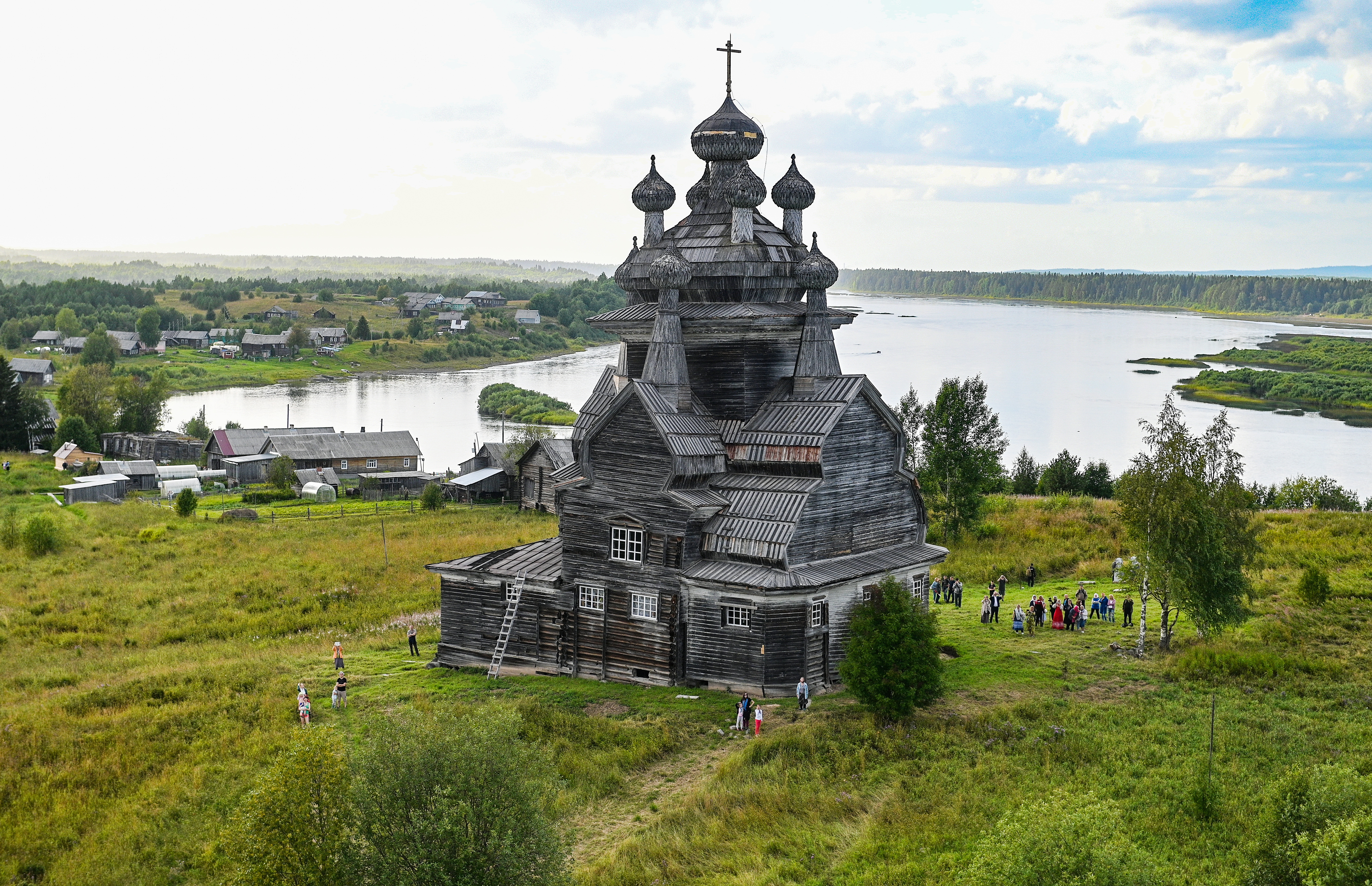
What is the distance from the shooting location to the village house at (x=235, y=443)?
67.2 metres

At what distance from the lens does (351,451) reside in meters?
66.6

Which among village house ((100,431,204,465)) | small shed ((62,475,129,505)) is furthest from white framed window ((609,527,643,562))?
village house ((100,431,204,465))

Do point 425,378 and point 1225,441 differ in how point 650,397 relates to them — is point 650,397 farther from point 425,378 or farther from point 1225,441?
point 425,378

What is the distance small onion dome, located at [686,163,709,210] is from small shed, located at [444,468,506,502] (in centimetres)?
3287

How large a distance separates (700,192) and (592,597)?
10157 millimetres

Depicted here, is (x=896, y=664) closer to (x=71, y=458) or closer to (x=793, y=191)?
(x=793, y=191)

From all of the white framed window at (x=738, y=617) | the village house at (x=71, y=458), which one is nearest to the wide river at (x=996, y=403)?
the village house at (x=71, y=458)

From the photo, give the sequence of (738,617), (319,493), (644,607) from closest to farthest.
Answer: (738,617) < (644,607) < (319,493)

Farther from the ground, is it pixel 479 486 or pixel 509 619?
pixel 509 619

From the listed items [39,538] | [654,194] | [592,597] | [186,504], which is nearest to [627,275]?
[654,194]

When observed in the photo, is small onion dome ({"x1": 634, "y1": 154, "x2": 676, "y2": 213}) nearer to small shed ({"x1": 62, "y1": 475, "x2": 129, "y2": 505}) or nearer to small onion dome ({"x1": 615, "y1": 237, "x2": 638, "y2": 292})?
small onion dome ({"x1": 615, "y1": 237, "x2": 638, "y2": 292})

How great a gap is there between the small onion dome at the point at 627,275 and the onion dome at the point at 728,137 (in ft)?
10.2

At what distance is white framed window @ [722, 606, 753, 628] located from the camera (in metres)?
22.9

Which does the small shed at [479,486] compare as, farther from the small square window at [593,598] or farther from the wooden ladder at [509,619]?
the small square window at [593,598]
